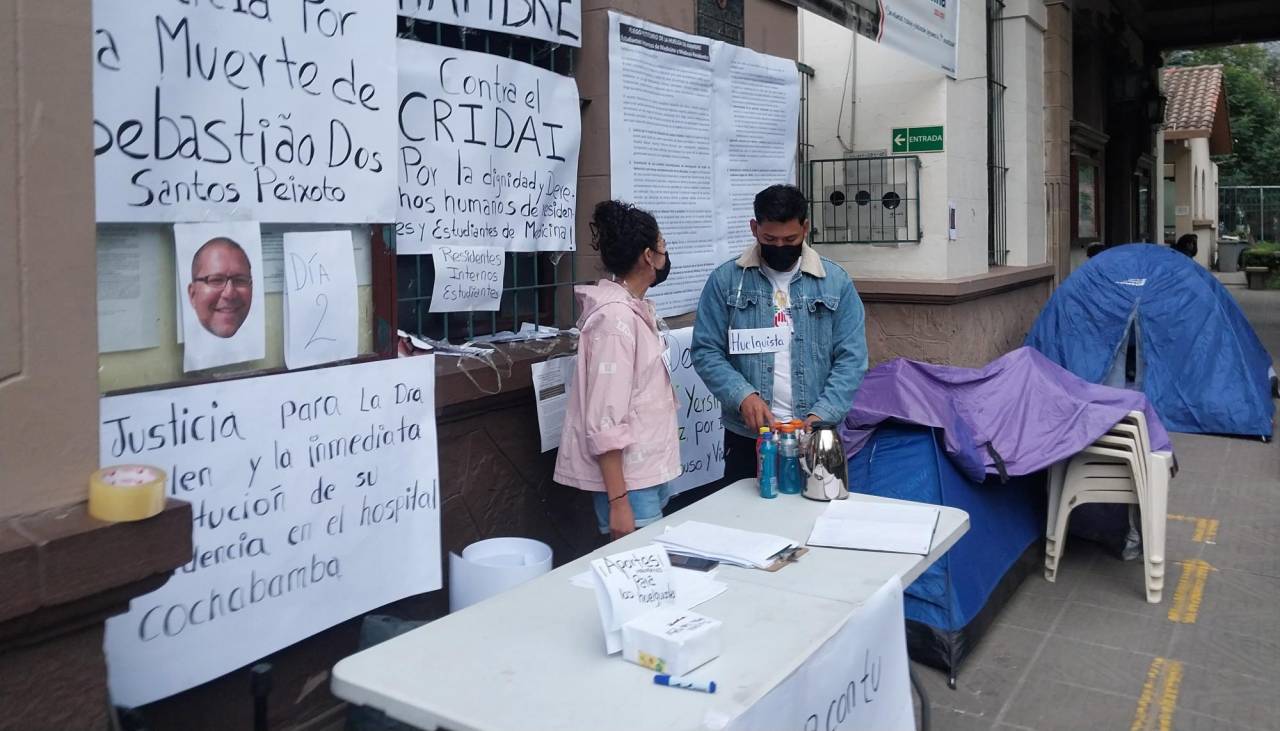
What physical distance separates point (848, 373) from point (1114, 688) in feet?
5.32

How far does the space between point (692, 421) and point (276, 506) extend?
225cm

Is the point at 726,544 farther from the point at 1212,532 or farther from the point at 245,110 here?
the point at 1212,532

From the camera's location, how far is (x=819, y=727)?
83.2 inches

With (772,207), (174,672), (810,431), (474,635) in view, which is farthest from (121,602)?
(772,207)

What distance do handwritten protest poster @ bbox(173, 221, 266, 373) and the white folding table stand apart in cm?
109

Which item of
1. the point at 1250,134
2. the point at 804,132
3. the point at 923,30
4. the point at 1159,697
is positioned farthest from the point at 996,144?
the point at 1250,134

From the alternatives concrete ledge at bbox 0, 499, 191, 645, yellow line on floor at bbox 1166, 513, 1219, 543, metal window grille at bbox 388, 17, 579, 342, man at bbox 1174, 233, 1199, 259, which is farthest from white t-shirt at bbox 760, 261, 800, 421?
man at bbox 1174, 233, 1199, 259

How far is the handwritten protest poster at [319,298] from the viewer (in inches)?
121

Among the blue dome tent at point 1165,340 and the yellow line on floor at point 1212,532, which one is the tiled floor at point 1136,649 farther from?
the blue dome tent at point 1165,340

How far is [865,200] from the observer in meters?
7.78

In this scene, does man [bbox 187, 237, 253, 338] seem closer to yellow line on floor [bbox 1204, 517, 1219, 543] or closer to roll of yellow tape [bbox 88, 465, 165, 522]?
roll of yellow tape [bbox 88, 465, 165, 522]

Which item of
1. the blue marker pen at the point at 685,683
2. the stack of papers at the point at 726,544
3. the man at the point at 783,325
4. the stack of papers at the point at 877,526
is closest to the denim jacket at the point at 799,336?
the man at the point at 783,325

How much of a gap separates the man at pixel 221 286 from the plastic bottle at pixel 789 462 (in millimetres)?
1653

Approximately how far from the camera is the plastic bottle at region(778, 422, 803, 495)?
3.34 meters
